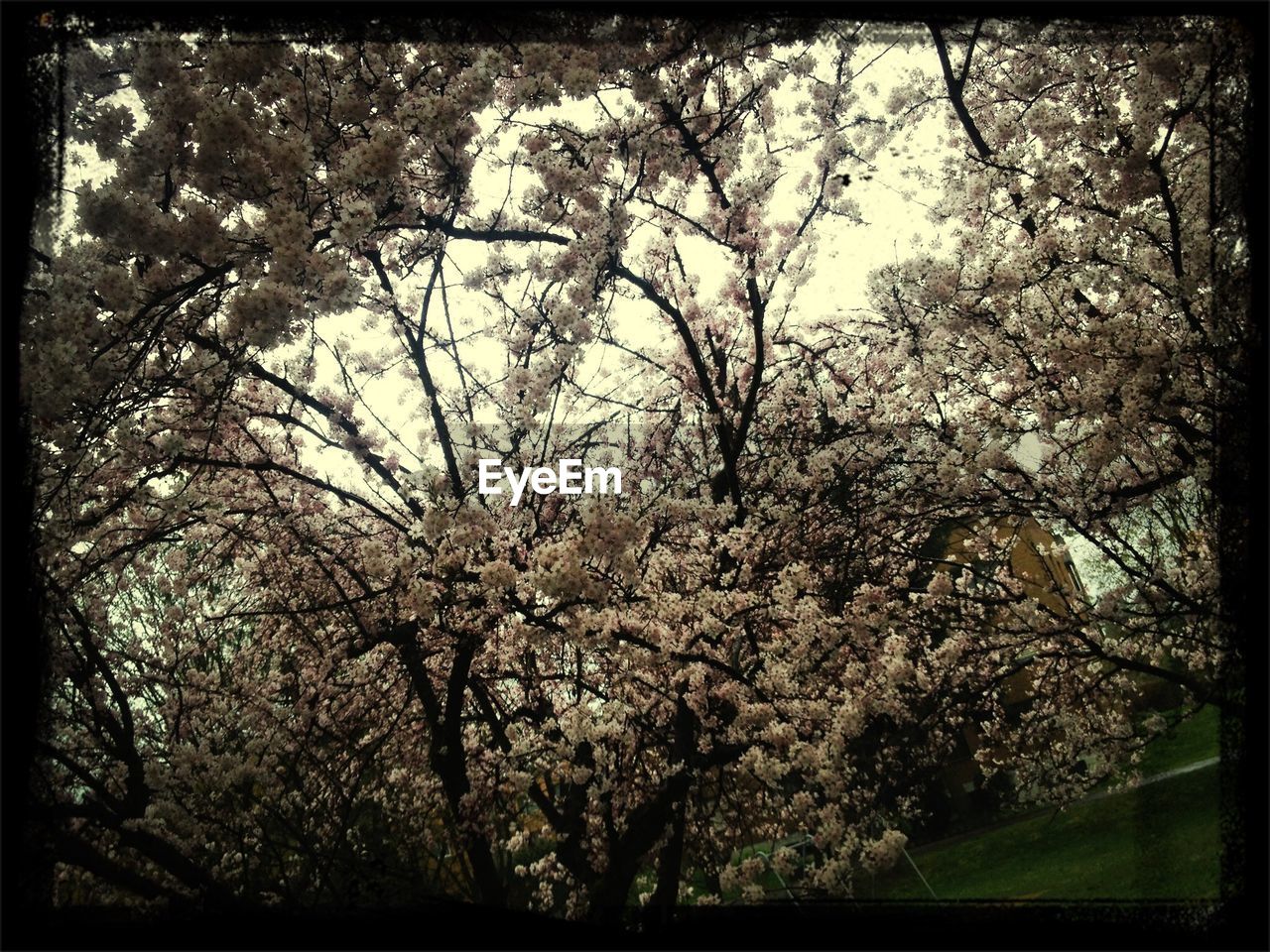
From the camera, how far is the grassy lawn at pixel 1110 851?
7.91 ft

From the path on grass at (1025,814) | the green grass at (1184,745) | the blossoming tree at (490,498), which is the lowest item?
the path on grass at (1025,814)

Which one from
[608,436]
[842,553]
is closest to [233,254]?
[608,436]

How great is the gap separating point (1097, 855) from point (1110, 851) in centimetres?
8

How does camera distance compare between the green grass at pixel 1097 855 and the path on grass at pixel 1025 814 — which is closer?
the green grass at pixel 1097 855

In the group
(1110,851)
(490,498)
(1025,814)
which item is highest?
(490,498)

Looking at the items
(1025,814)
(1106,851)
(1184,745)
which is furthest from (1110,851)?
(1025,814)

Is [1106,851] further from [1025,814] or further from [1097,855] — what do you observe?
[1025,814]

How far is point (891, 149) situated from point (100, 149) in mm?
3236

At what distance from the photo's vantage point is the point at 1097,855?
312 centimetres

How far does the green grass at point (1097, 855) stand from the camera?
2398mm

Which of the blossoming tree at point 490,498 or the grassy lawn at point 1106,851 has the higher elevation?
the blossoming tree at point 490,498

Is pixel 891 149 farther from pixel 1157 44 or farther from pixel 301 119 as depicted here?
pixel 301 119

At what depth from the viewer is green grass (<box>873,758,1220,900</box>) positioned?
2.40 m

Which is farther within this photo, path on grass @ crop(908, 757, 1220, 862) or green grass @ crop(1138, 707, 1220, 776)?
path on grass @ crop(908, 757, 1220, 862)
